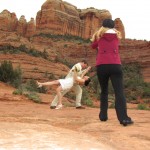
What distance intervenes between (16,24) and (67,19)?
1221cm

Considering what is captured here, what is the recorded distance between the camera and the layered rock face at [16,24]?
8138cm

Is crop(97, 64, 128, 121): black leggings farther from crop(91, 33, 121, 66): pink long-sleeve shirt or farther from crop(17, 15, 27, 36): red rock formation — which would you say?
crop(17, 15, 27, 36): red rock formation

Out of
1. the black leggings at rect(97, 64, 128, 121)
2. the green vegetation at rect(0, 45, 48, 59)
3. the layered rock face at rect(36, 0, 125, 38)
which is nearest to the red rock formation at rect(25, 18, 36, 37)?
the layered rock face at rect(36, 0, 125, 38)

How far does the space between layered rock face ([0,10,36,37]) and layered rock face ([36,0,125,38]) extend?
286 cm

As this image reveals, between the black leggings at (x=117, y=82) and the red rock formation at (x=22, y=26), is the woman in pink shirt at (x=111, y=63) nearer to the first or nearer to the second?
the black leggings at (x=117, y=82)

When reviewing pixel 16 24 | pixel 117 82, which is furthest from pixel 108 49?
pixel 16 24

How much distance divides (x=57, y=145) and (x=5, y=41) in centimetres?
4386

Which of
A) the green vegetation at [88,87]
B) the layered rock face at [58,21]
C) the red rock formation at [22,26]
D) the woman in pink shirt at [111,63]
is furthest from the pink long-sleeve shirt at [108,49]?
the red rock formation at [22,26]

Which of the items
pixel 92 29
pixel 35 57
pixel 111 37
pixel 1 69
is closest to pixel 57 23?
pixel 92 29

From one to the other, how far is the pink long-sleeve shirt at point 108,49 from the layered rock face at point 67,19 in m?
71.7

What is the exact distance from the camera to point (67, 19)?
82188mm

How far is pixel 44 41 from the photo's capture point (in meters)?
67.9

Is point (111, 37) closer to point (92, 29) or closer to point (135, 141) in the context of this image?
point (135, 141)

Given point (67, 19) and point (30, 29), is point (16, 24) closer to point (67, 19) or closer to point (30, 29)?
point (30, 29)
